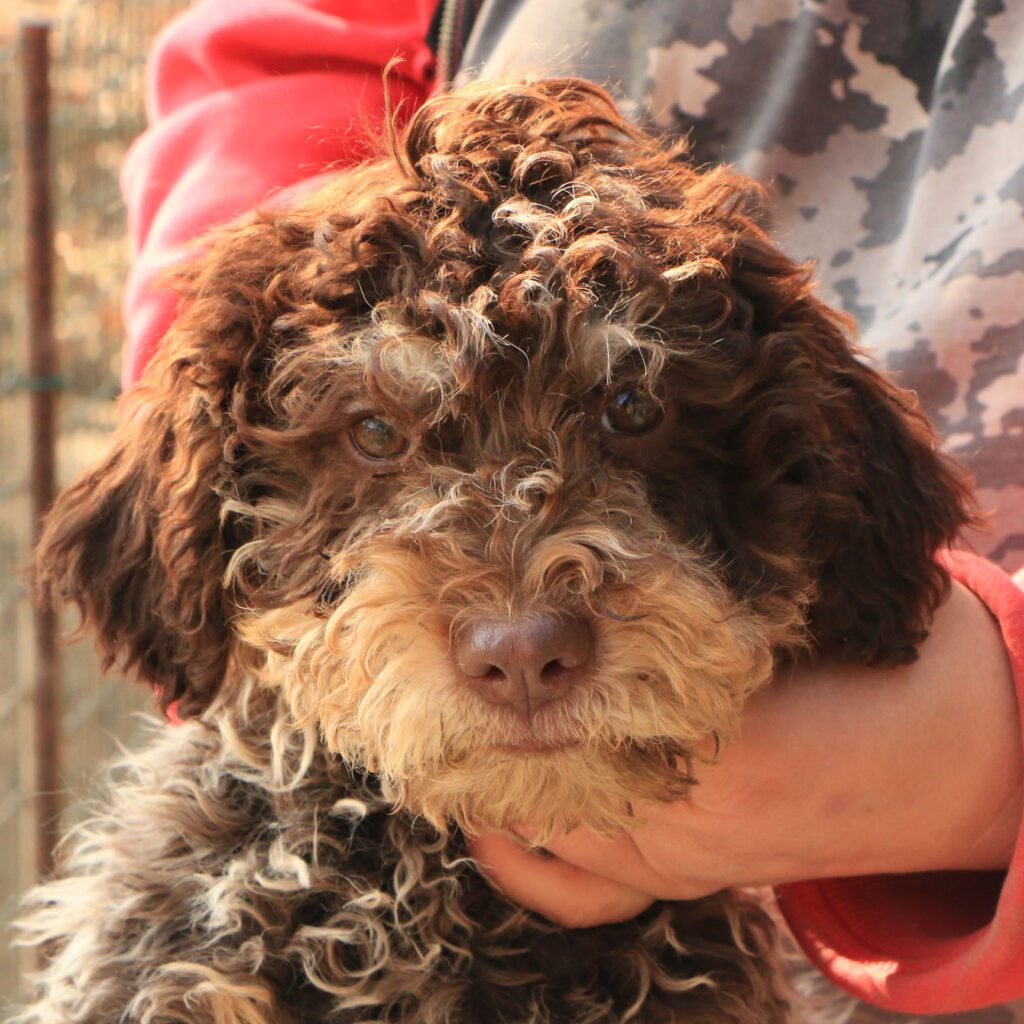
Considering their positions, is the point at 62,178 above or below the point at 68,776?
above

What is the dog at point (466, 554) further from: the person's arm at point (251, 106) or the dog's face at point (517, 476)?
A: the person's arm at point (251, 106)

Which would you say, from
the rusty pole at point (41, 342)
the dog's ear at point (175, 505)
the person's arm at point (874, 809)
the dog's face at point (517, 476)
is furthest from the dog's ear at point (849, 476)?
the rusty pole at point (41, 342)

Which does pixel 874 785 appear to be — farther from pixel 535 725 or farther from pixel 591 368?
pixel 591 368

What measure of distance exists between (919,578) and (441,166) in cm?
106

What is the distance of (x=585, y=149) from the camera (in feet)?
7.57

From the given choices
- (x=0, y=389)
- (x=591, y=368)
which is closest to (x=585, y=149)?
(x=591, y=368)

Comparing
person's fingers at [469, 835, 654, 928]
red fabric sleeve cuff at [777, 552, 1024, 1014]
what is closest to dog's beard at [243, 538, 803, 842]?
person's fingers at [469, 835, 654, 928]

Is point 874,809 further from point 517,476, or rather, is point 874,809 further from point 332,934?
point 332,934

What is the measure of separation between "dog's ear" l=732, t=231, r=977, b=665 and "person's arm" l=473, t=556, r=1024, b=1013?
0.35 ft

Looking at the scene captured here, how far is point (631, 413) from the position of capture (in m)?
2.16

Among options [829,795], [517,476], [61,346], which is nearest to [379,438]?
[517,476]

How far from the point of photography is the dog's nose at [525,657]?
1.87 metres

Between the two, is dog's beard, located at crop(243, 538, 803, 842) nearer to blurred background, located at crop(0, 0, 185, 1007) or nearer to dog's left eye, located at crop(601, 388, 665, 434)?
dog's left eye, located at crop(601, 388, 665, 434)

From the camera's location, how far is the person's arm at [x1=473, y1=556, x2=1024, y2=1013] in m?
2.28
